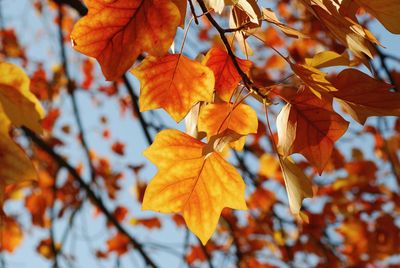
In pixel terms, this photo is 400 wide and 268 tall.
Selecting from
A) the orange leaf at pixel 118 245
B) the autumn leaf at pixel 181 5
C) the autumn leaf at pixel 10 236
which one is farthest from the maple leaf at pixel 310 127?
the orange leaf at pixel 118 245

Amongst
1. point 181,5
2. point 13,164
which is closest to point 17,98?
point 13,164

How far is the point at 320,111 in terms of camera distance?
0.86 metres

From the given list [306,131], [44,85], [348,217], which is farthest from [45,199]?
[306,131]

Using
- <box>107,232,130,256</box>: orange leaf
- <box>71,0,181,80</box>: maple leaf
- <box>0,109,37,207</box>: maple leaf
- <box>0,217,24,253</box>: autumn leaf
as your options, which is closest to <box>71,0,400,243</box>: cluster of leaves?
<box>71,0,181,80</box>: maple leaf

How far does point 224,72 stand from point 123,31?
28 centimetres

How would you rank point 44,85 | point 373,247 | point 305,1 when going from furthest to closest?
point 44,85 → point 373,247 → point 305,1

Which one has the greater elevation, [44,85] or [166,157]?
[166,157]

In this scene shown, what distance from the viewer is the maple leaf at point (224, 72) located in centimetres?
92

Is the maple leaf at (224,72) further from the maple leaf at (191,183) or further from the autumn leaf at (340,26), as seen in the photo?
the autumn leaf at (340,26)

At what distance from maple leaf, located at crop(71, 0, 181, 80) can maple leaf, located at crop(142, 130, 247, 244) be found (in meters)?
0.22

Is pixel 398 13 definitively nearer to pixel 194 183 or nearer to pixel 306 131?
pixel 306 131

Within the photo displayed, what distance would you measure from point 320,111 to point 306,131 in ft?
0.17

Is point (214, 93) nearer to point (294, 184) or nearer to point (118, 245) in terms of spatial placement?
point (294, 184)

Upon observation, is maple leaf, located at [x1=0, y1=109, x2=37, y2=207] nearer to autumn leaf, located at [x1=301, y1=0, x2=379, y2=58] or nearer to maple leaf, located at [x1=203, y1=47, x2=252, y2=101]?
maple leaf, located at [x1=203, y1=47, x2=252, y2=101]
